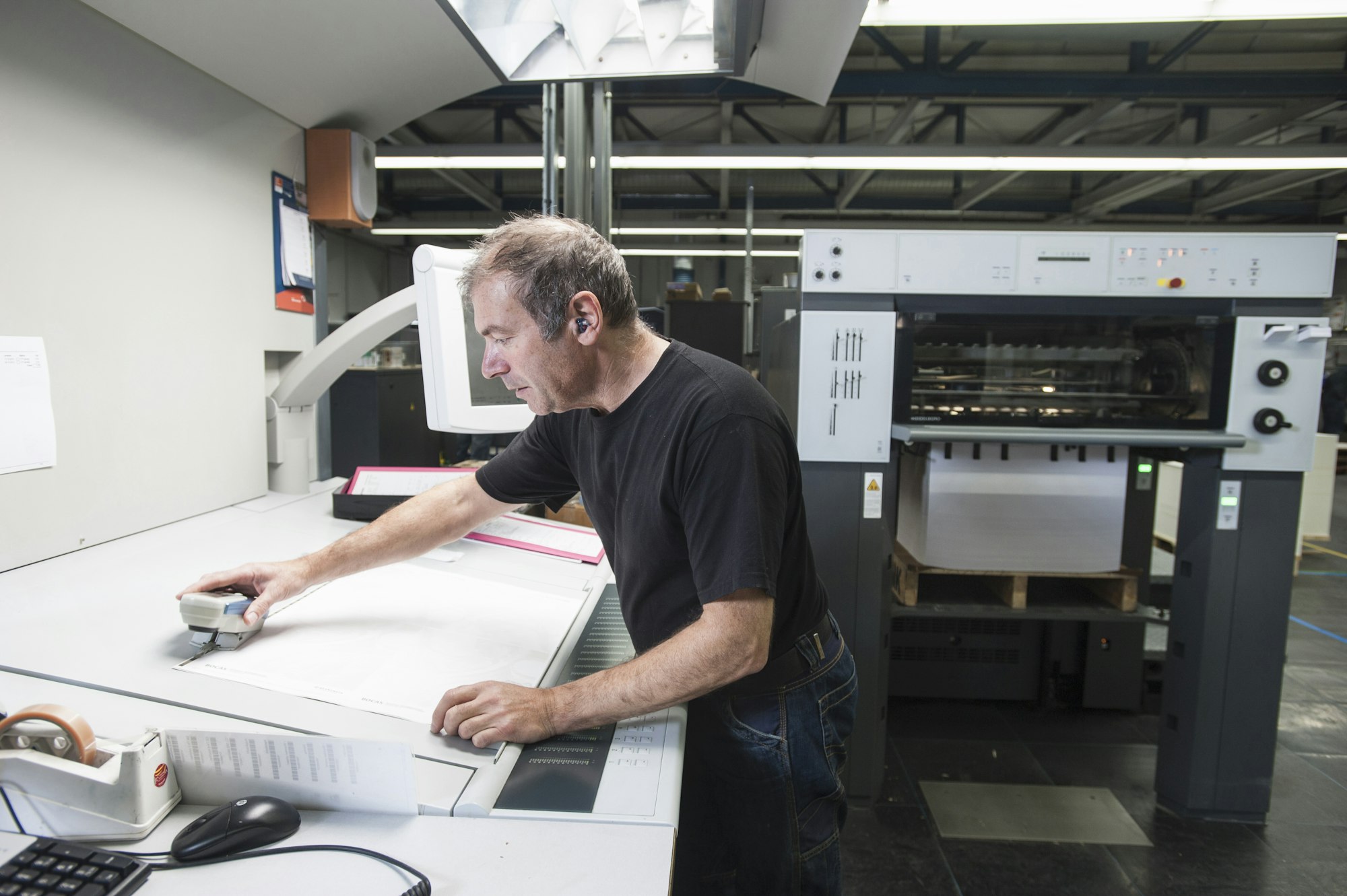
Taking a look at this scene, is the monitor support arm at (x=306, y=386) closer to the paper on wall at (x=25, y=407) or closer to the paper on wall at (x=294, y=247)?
the paper on wall at (x=294, y=247)

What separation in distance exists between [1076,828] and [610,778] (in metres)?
2.06

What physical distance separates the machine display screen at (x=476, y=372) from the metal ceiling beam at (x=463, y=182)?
5537mm

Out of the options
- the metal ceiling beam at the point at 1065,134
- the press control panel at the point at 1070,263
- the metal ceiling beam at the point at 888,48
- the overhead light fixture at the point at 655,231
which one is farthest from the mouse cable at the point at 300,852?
the metal ceiling beam at the point at 1065,134

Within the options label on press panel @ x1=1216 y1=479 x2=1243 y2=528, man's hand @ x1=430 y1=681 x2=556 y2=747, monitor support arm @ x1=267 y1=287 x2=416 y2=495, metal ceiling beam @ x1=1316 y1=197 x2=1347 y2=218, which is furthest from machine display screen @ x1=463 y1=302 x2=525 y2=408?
metal ceiling beam @ x1=1316 y1=197 x2=1347 y2=218

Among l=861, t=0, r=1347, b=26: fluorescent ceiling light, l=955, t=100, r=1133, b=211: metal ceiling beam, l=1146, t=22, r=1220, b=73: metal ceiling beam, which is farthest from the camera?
l=955, t=100, r=1133, b=211: metal ceiling beam

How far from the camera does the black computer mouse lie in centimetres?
64

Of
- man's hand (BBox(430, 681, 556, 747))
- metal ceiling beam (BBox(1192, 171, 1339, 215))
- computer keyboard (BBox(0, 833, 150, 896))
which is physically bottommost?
computer keyboard (BBox(0, 833, 150, 896))

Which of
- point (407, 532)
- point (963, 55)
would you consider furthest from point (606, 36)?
point (963, 55)

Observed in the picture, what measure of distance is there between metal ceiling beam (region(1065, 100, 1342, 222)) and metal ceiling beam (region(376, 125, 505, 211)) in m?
→ 5.98

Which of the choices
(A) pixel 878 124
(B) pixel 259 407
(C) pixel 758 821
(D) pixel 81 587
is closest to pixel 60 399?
(D) pixel 81 587

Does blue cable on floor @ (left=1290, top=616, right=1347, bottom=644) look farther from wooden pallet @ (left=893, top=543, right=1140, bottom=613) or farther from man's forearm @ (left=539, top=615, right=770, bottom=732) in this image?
man's forearm @ (left=539, top=615, right=770, bottom=732)

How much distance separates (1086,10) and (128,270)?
278cm

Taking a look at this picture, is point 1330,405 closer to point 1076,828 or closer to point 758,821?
point 1076,828

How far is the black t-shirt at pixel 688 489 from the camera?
2.97ft
